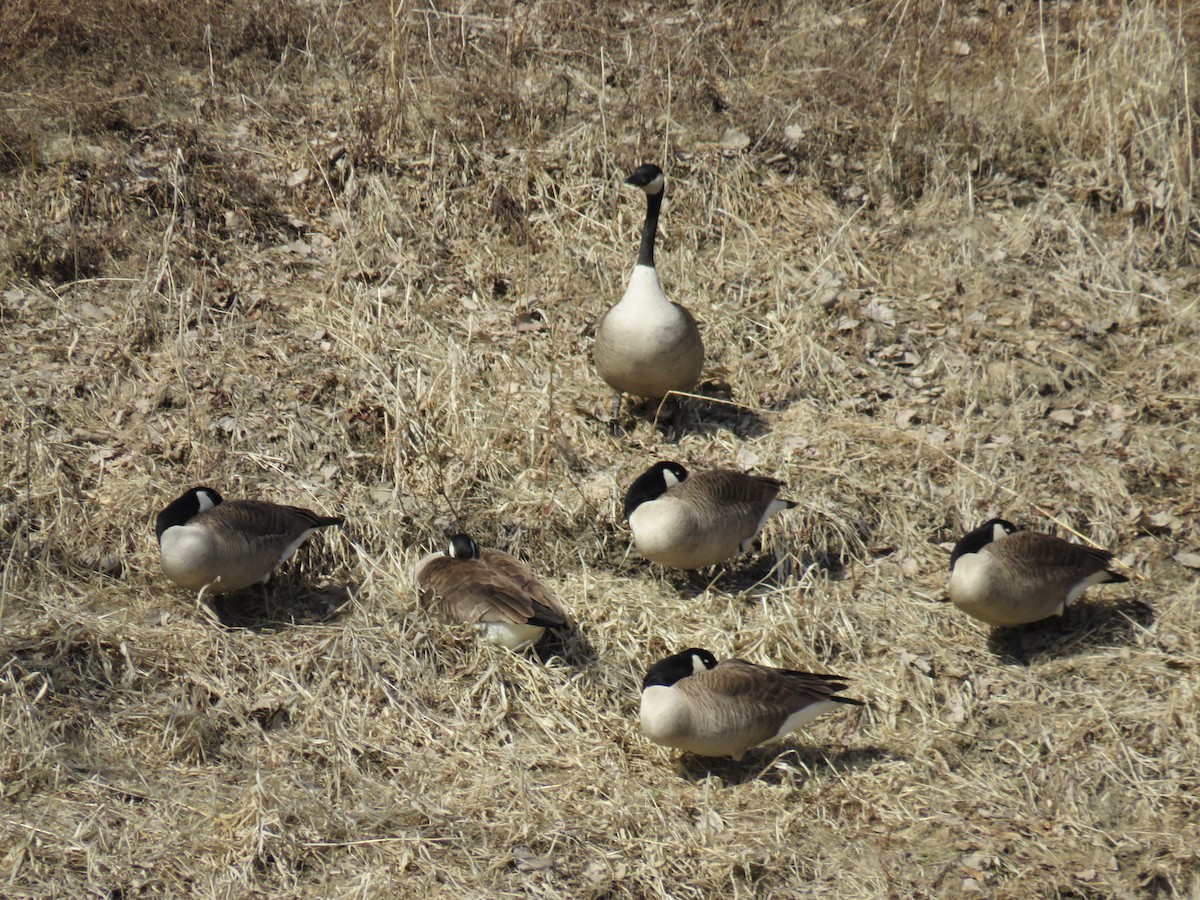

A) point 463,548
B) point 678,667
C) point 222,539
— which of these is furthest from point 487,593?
point 222,539

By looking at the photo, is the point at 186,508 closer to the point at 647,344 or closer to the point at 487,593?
the point at 487,593

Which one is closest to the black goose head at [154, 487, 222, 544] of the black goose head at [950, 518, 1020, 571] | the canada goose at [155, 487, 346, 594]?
the canada goose at [155, 487, 346, 594]

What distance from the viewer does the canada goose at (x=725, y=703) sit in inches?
211

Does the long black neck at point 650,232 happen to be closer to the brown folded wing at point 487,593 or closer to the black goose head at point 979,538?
the brown folded wing at point 487,593

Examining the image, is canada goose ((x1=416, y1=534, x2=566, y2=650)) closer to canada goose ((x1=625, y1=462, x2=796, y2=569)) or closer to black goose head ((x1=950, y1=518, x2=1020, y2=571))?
canada goose ((x1=625, y1=462, x2=796, y2=569))

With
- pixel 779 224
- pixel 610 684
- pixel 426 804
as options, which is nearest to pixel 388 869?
pixel 426 804

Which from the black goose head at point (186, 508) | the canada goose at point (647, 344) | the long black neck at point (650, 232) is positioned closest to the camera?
the black goose head at point (186, 508)

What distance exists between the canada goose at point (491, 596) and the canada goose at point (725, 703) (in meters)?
0.78

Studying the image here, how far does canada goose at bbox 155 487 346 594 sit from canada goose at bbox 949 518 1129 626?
11.5 ft

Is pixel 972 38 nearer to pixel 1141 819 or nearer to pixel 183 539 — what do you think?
pixel 1141 819

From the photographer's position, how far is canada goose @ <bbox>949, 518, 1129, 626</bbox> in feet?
20.1

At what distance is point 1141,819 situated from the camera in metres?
5.43

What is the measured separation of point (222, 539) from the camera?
6.02 metres

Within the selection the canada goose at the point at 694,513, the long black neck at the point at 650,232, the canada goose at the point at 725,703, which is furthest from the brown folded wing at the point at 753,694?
the long black neck at the point at 650,232
